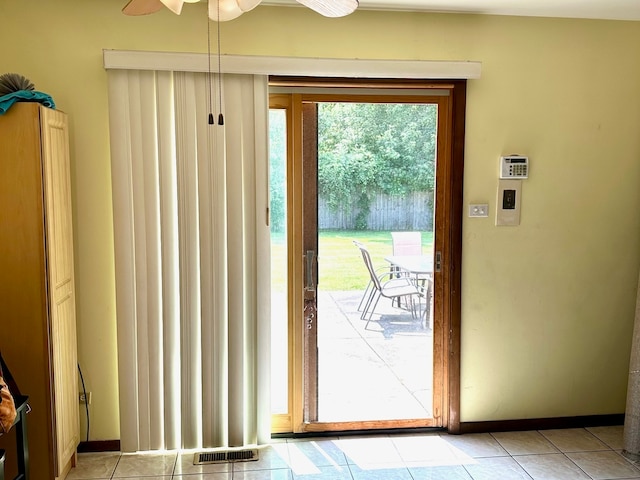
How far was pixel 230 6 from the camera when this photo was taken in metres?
1.82

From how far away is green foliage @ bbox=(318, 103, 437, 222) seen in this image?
3.17m

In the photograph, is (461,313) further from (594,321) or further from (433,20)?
(433,20)

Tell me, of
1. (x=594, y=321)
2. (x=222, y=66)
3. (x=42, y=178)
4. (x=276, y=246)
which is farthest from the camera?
(x=594, y=321)

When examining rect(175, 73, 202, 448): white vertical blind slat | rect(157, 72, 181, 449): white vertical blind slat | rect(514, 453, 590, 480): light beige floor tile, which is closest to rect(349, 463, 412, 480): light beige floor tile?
rect(514, 453, 590, 480): light beige floor tile

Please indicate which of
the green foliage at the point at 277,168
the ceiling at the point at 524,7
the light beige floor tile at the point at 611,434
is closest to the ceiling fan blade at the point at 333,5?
the ceiling at the point at 524,7

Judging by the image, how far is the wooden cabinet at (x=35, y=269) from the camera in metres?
2.46

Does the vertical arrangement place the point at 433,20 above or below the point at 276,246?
above

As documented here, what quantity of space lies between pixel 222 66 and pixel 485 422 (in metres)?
2.57

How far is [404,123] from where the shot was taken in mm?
3211

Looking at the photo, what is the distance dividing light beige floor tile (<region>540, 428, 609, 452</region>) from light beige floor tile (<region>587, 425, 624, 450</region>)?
40mm

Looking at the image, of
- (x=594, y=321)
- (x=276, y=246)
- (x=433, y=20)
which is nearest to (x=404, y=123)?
(x=433, y=20)

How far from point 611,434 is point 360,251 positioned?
190 cm

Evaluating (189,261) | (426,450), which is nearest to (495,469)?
(426,450)

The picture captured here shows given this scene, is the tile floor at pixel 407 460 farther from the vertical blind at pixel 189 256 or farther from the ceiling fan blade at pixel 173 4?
the ceiling fan blade at pixel 173 4
